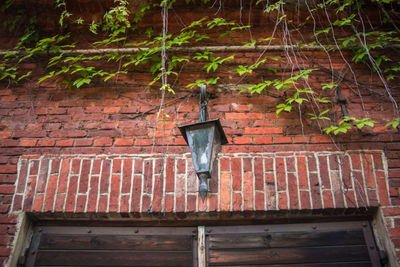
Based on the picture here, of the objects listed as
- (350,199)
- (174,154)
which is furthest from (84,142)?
(350,199)

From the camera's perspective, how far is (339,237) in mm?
2057

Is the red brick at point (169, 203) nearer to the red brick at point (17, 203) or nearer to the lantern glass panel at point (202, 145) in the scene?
the lantern glass panel at point (202, 145)

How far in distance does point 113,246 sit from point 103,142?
775 mm

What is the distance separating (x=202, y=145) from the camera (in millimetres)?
1723

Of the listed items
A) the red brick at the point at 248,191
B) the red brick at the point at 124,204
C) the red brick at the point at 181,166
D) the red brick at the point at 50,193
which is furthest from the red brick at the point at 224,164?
the red brick at the point at 50,193

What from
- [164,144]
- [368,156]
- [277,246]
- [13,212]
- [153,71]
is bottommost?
[277,246]

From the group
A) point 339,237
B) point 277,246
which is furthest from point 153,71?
point 339,237

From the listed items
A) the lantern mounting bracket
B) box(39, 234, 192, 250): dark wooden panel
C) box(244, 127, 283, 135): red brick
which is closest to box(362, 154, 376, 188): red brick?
box(244, 127, 283, 135): red brick

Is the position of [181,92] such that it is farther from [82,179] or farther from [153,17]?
[82,179]

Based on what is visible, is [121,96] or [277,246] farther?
[121,96]

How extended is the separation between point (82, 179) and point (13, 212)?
0.52 metres

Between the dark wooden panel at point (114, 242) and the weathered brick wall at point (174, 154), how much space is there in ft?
0.76

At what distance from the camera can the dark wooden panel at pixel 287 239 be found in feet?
6.71

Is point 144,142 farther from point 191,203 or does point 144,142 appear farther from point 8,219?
point 8,219
